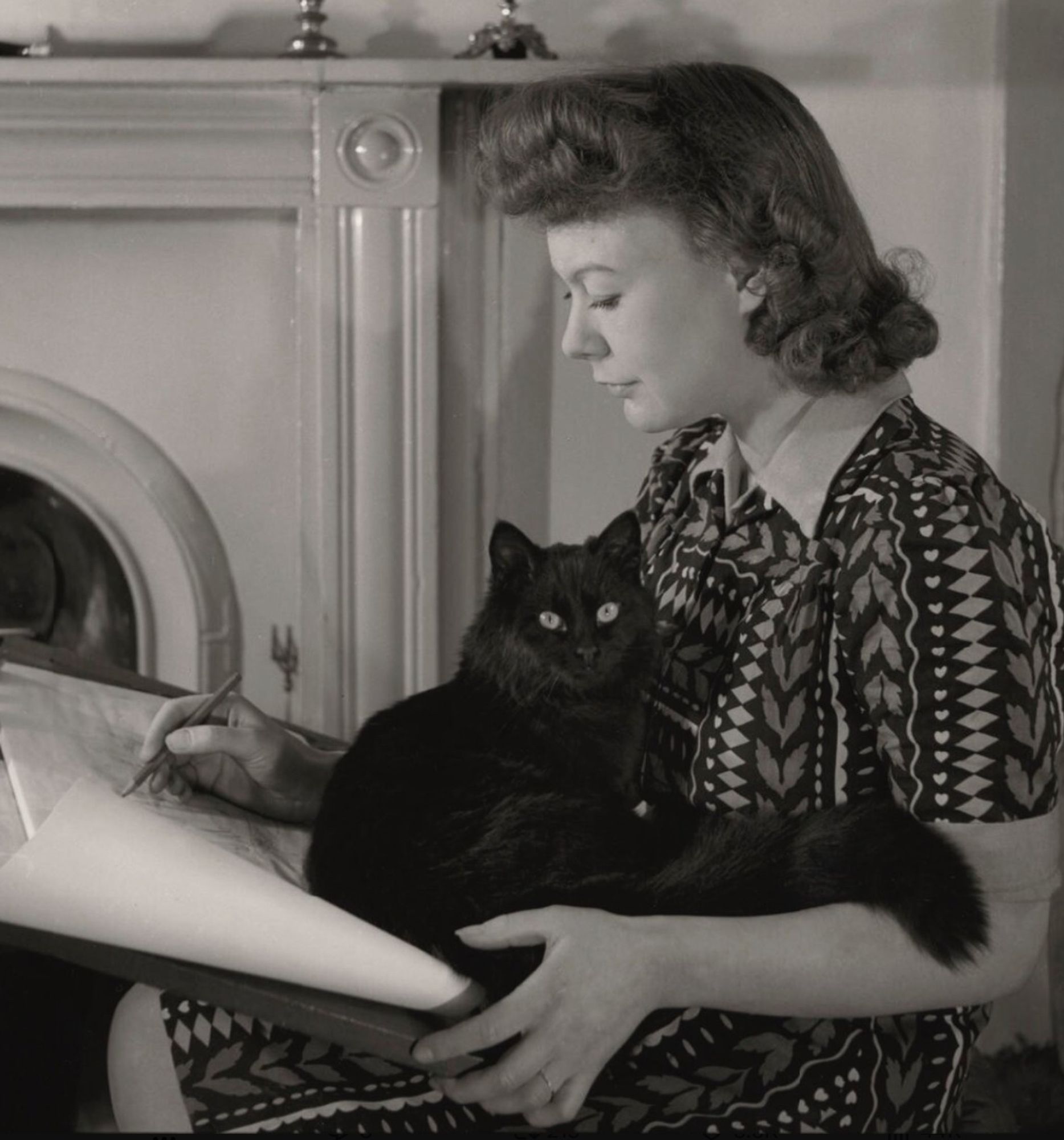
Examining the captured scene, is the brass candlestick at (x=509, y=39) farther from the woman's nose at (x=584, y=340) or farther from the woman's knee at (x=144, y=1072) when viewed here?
the woman's knee at (x=144, y=1072)

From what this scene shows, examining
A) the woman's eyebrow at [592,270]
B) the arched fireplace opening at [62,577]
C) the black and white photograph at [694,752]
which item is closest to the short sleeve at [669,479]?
the black and white photograph at [694,752]

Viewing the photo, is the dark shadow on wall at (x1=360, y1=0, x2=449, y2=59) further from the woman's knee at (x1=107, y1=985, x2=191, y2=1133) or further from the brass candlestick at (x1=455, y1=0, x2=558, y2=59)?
the woman's knee at (x1=107, y1=985, x2=191, y2=1133)

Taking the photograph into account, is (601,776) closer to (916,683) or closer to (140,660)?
(916,683)

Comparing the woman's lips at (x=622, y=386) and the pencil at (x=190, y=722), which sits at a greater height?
the woman's lips at (x=622, y=386)

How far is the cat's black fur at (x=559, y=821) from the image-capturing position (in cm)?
67

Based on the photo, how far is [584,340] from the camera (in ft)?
2.60

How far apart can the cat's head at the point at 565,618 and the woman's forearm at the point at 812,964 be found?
0.20 metres

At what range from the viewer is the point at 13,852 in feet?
2.09

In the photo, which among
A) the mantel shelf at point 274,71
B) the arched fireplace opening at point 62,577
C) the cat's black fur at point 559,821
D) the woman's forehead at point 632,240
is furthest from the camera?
the arched fireplace opening at point 62,577

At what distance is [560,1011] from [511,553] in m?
0.32

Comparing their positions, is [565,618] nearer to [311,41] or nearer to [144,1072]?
[144,1072]

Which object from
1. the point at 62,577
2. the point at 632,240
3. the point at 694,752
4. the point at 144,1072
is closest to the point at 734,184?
the point at 632,240

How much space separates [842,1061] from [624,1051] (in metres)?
0.13

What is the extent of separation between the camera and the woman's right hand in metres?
0.80
